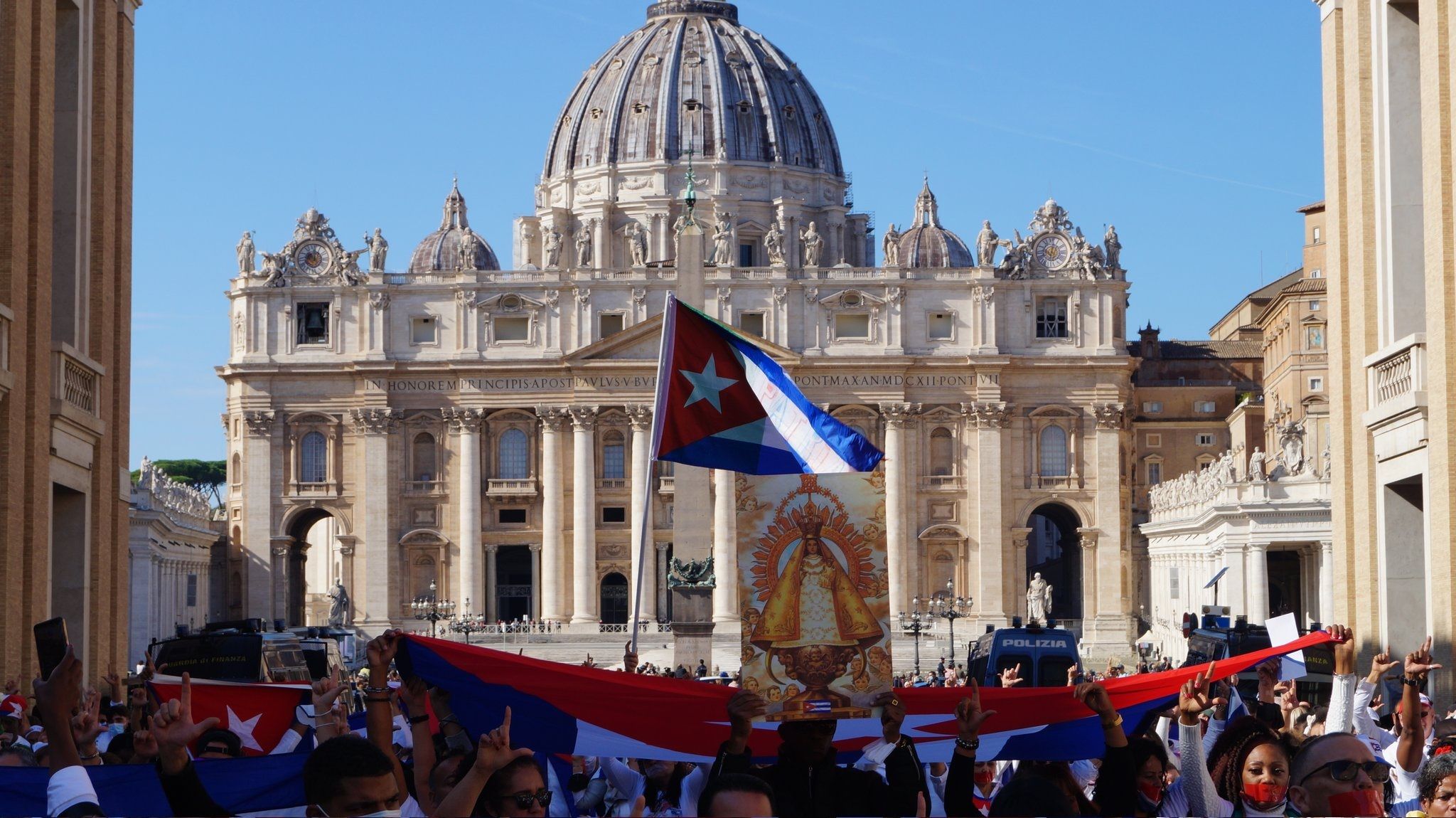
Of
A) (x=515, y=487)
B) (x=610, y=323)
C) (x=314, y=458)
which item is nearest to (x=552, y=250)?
(x=610, y=323)

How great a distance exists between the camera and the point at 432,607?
81.6 m

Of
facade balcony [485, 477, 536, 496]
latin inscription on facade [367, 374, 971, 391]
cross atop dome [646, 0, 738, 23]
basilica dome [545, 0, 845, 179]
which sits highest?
cross atop dome [646, 0, 738, 23]

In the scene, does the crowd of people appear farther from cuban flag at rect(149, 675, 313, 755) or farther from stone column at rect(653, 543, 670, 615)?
stone column at rect(653, 543, 670, 615)

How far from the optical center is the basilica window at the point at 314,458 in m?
86.2

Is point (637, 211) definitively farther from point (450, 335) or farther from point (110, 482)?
point (110, 482)

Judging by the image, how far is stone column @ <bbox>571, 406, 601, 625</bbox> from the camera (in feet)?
278

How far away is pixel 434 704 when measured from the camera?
11344mm

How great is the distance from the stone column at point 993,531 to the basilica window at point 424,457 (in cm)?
2159

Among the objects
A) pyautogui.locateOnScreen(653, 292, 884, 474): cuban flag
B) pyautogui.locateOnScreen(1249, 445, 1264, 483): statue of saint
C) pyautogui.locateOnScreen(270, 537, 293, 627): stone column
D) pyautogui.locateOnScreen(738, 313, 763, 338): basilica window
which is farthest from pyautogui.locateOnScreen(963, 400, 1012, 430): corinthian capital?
pyautogui.locateOnScreen(653, 292, 884, 474): cuban flag

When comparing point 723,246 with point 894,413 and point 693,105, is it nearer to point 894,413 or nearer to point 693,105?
point 894,413

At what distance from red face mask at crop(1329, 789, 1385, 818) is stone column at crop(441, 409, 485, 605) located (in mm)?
76879

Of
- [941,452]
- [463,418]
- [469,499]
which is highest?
[463,418]

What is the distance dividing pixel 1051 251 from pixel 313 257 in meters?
30.0

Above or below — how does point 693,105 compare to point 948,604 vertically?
above
